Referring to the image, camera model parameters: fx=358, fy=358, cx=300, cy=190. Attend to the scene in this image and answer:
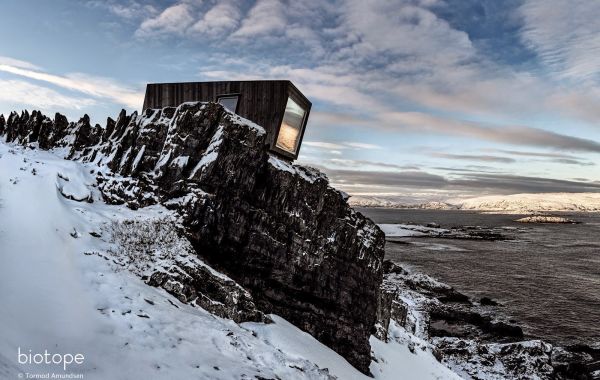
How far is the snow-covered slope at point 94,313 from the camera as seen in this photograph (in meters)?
7.40

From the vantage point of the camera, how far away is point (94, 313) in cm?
873

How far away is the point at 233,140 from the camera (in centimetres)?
1580

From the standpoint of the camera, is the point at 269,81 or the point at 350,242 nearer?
the point at 350,242

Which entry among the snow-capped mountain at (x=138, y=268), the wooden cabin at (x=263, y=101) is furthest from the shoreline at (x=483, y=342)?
the wooden cabin at (x=263, y=101)

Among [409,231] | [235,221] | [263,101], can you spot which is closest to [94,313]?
[235,221]

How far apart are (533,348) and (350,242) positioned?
18134mm

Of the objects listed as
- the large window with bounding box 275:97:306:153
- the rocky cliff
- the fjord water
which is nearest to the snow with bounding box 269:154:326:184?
the rocky cliff

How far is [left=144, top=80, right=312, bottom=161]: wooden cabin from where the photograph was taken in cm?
2142

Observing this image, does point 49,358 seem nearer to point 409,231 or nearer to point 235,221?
point 235,221

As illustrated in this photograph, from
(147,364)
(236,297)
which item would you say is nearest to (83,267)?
(147,364)

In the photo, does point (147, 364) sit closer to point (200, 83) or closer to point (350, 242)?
point (350, 242)

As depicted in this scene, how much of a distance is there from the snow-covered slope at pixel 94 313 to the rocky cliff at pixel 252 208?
1.34 m

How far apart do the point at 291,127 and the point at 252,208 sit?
905cm

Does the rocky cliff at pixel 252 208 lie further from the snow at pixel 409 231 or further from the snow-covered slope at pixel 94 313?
the snow at pixel 409 231
